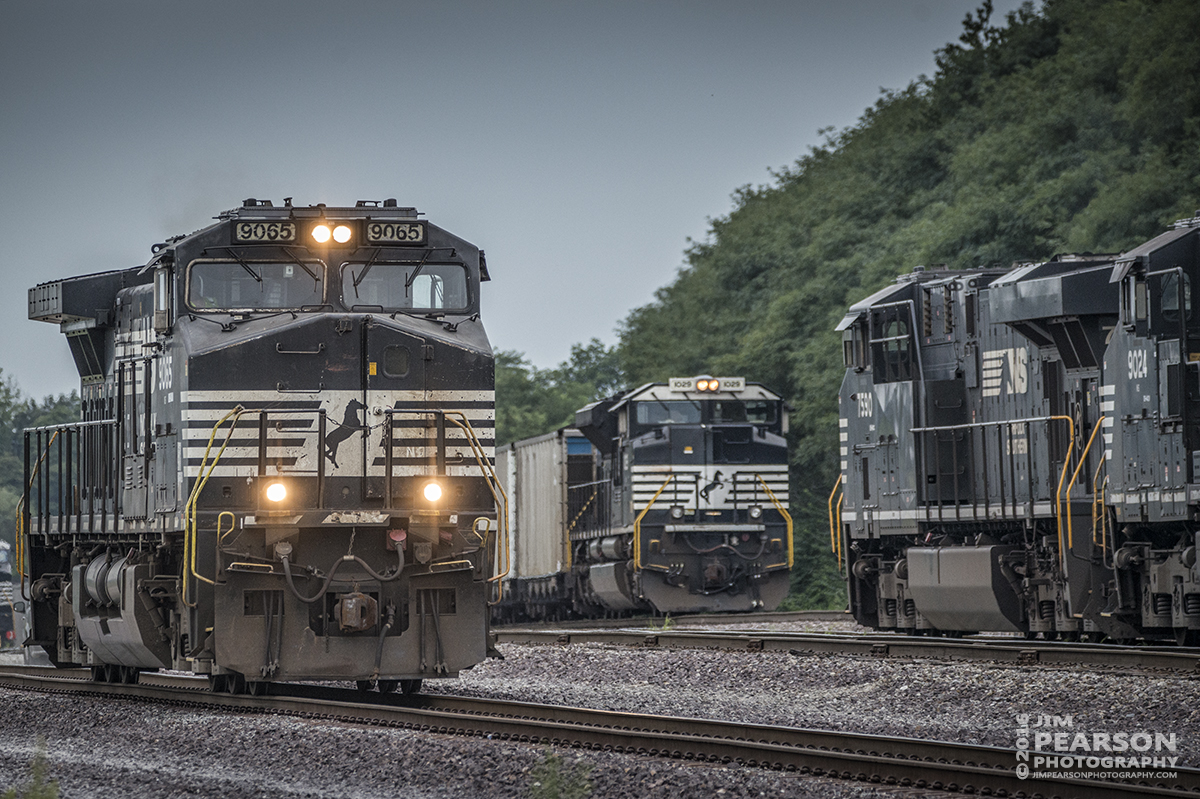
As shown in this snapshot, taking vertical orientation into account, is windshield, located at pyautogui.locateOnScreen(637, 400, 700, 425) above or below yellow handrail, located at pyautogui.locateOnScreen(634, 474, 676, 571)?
above

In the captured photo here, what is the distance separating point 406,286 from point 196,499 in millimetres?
2447

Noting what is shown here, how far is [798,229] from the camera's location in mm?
45250

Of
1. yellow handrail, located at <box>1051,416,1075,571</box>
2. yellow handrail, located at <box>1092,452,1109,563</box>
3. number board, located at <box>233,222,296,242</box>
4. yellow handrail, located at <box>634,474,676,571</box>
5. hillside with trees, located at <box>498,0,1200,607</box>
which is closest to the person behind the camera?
number board, located at <box>233,222,296,242</box>

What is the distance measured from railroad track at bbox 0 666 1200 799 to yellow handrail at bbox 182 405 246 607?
1.31 meters

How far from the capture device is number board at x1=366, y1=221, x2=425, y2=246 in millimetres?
13023

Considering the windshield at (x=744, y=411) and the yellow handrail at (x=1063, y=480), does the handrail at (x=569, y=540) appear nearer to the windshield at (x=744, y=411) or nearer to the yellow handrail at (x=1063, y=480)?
the windshield at (x=744, y=411)

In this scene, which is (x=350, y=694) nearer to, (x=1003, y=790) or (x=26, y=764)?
(x=26, y=764)

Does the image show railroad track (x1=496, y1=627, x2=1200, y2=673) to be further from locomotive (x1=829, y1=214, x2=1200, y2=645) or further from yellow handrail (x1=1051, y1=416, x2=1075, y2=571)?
yellow handrail (x1=1051, y1=416, x2=1075, y2=571)

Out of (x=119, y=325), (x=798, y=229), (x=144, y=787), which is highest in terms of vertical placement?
(x=798, y=229)

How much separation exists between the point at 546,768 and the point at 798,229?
37925 mm

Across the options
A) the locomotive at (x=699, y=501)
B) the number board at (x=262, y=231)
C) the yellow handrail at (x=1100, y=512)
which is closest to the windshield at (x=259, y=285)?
the number board at (x=262, y=231)

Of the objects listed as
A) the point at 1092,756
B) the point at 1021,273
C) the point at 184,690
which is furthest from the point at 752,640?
the point at 1092,756

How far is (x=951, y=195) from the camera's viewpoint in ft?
135

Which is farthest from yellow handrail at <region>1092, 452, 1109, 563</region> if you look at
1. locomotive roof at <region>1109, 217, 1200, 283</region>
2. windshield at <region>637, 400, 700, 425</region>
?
windshield at <region>637, 400, 700, 425</region>
